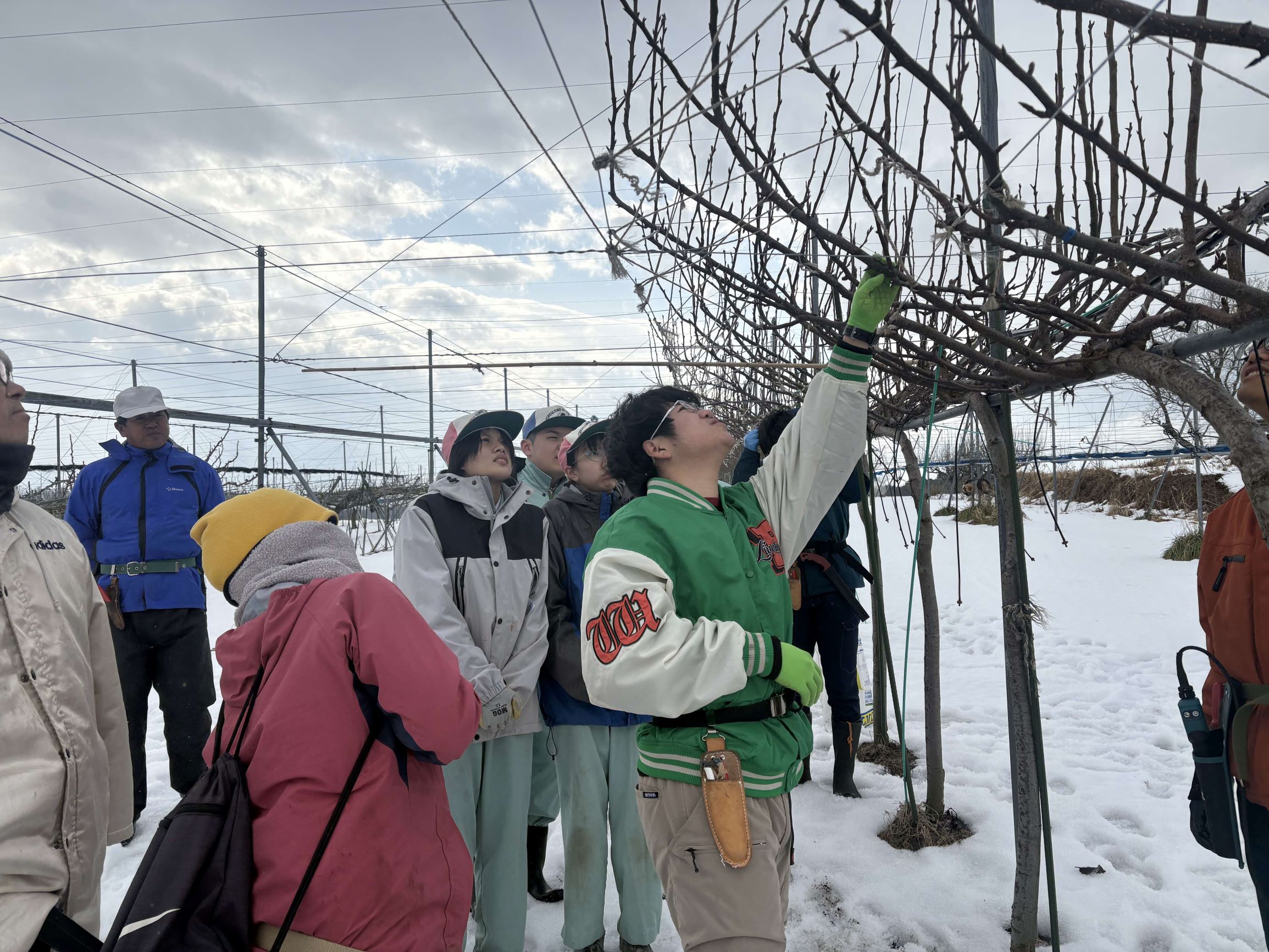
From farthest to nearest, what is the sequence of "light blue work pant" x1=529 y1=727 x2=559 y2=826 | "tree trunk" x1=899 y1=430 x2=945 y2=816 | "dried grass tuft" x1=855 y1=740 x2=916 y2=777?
"dried grass tuft" x1=855 y1=740 x2=916 y2=777 → "tree trunk" x1=899 y1=430 x2=945 y2=816 → "light blue work pant" x1=529 y1=727 x2=559 y2=826

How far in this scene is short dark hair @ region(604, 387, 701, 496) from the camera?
1.82 m

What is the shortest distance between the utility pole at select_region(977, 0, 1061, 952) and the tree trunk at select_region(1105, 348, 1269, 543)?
2.40ft

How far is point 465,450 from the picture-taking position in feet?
8.14

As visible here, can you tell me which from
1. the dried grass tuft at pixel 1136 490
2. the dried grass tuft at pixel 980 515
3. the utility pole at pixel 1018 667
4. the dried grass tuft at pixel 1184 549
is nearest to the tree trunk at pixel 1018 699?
the utility pole at pixel 1018 667

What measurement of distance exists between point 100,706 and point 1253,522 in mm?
2926

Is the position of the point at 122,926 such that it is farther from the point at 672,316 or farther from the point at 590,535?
the point at 672,316

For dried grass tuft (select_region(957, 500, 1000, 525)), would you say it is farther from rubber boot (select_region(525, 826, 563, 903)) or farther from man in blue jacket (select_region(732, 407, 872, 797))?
rubber boot (select_region(525, 826, 563, 903))

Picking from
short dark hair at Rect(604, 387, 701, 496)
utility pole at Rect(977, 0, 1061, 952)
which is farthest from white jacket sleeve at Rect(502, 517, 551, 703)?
utility pole at Rect(977, 0, 1061, 952)

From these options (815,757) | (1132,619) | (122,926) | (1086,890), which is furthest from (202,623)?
(1132,619)

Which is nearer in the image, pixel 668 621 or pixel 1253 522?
pixel 668 621

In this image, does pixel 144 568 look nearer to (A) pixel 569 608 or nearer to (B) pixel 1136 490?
(A) pixel 569 608

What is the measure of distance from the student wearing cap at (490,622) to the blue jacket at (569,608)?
2.4 inches

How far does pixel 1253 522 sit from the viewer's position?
5.48 ft

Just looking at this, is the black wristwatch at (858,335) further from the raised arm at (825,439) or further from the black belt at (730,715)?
the black belt at (730,715)
